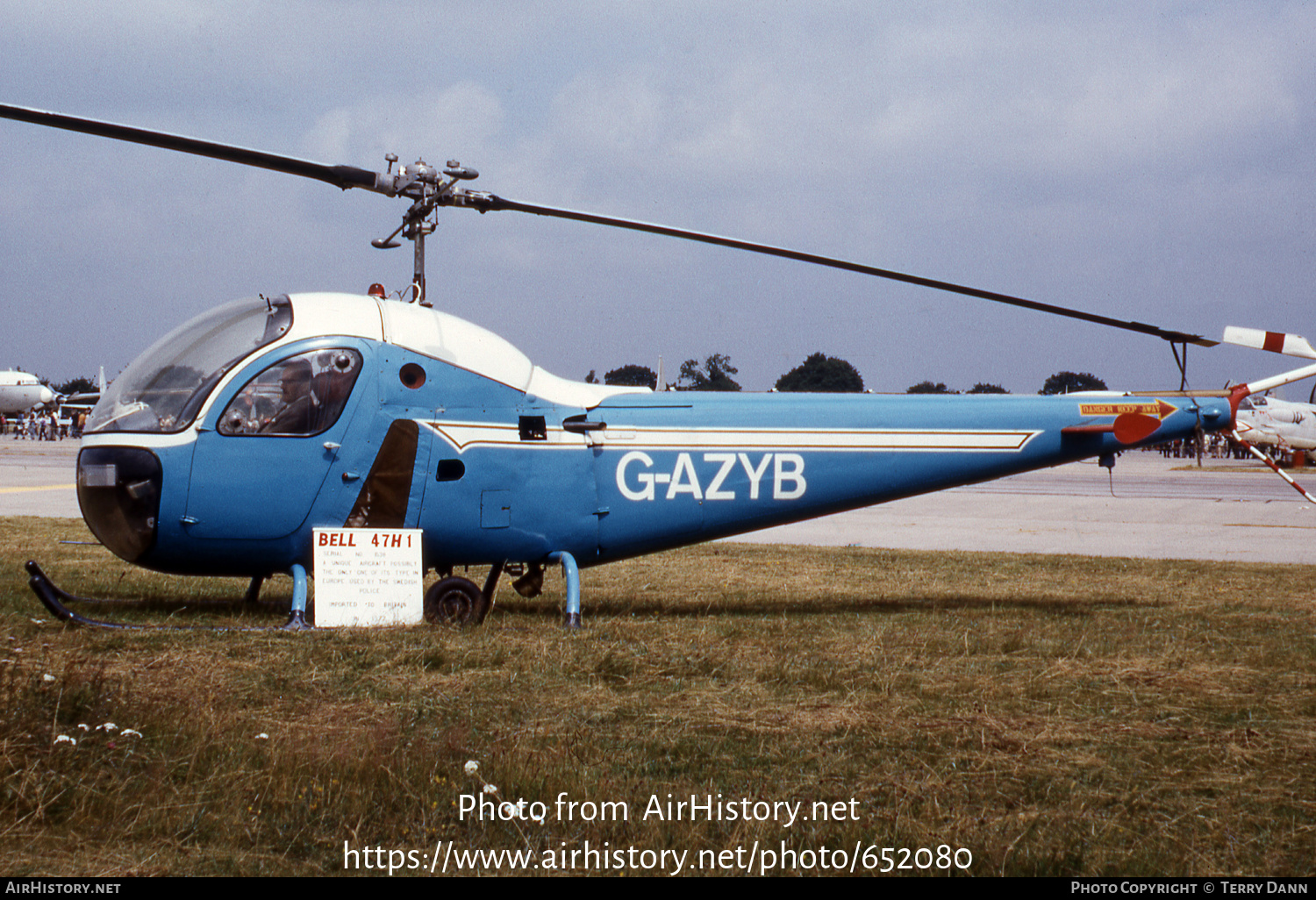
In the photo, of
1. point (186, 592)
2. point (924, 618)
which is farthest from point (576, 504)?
point (186, 592)

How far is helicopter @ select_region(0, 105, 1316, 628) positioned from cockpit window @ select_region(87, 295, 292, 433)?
14mm

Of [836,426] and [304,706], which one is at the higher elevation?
[836,426]

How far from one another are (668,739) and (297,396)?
4118mm

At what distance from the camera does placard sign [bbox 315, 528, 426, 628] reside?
7.58m

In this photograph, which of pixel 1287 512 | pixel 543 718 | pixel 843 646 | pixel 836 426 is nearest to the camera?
pixel 543 718

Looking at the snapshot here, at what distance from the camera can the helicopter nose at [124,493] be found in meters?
7.30

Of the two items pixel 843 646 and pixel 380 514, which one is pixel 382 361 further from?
pixel 843 646

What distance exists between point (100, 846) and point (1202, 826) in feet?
13.3

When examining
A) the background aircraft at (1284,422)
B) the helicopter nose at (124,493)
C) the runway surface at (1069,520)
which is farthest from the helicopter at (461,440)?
the background aircraft at (1284,422)

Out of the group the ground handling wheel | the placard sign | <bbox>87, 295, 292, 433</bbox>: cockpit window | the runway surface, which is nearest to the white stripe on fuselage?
the placard sign

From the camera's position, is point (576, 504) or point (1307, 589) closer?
point (576, 504)

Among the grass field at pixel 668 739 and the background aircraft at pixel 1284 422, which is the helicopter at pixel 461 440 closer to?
the grass field at pixel 668 739

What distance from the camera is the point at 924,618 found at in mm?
8898

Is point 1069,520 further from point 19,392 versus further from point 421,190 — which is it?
point 19,392
